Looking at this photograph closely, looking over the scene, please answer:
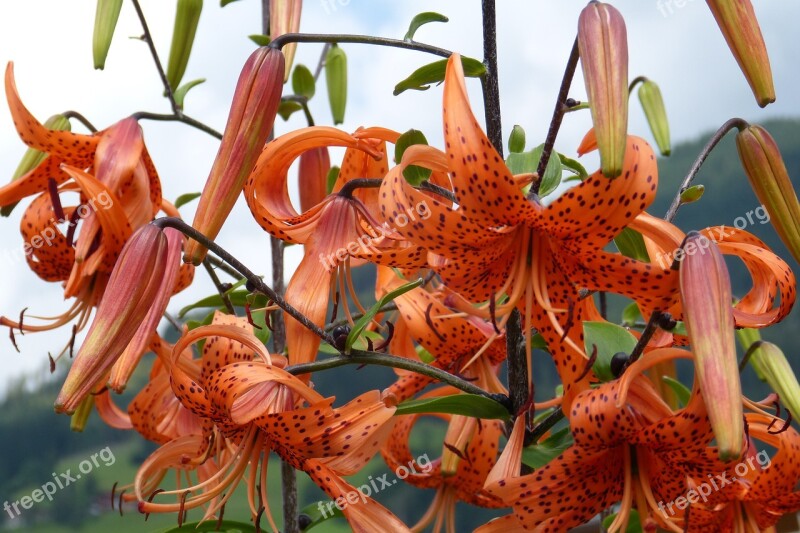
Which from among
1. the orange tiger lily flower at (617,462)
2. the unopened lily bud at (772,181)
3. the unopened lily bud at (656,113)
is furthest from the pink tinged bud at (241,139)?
the unopened lily bud at (656,113)

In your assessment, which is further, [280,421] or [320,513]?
[320,513]

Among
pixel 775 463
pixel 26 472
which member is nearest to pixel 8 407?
pixel 26 472

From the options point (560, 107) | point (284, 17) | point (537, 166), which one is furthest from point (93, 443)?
point (560, 107)

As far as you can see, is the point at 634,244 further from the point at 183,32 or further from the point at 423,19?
the point at 183,32

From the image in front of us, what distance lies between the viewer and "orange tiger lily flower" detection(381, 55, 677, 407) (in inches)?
28.8

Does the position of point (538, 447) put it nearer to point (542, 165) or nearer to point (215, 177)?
point (542, 165)

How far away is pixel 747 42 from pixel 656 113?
0.76 metres

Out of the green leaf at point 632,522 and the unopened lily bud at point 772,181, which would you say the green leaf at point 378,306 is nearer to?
the unopened lily bud at point 772,181

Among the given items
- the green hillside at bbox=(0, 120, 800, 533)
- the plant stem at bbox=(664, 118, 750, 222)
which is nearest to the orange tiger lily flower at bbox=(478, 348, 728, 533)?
the plant stem at bbox=(664, 118, 750, 222)

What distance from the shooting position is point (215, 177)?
0.85m

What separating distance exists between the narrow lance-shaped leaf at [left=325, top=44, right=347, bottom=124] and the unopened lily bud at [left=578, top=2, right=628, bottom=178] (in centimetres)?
90

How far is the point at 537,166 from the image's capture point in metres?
0.92

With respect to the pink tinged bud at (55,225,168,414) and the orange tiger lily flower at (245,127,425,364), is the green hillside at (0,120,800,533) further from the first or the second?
the pink tinged bud at (55,225,168,414)

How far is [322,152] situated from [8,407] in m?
1.98
